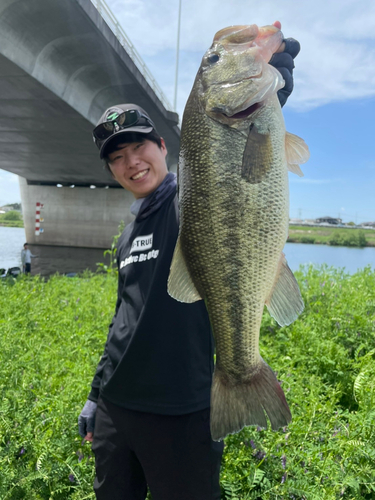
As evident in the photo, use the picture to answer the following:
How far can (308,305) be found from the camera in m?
5.39

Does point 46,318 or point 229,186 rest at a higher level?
point 229,186

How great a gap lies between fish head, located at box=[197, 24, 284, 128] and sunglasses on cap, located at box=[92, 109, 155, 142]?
1.78 feet

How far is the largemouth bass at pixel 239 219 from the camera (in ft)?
4.82

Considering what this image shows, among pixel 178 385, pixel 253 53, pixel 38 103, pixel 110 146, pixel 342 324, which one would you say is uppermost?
pixel 38 103

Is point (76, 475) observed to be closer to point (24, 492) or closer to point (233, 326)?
point (24, 492)

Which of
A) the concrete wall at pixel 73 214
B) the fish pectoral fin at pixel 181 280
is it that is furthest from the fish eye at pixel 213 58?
the concrete wall at pixel 73 214

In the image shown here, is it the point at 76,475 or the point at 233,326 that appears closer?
the point at 233,326

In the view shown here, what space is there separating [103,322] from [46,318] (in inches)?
47.9

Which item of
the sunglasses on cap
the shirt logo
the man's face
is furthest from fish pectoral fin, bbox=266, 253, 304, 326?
the sunglasses on cap

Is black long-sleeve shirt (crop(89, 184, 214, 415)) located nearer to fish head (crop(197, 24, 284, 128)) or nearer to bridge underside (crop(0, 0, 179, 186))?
fish head (crop(197, 24, 284, 128))

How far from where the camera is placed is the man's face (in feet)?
6.68

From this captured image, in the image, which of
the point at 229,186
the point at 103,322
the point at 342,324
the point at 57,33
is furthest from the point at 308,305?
the point at 57,33

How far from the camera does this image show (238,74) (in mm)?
1544

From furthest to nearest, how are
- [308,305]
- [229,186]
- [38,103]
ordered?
[38,103] → [308,305] → [229,186]
